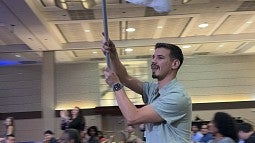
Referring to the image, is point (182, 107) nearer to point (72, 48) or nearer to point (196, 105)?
point (72, 48)

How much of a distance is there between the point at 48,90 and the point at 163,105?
1320cm

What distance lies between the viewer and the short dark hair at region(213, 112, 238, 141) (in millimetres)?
3490

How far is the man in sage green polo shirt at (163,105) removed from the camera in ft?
5.88

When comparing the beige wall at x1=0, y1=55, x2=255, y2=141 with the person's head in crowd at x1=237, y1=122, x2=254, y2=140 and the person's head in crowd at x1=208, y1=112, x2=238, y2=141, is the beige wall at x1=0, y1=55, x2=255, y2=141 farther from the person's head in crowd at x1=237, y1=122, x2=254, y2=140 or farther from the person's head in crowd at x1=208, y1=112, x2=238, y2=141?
the person's head in crowd at x1=208, y1=112, x2=238, y2=141

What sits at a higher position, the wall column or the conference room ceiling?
A: the conference room ceiling

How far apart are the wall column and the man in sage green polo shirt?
1282 centimetres

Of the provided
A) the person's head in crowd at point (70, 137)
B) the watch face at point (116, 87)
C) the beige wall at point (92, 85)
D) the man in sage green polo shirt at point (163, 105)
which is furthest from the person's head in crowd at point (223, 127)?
the beige wall at point (92, 85)

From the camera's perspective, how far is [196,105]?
1553 cm

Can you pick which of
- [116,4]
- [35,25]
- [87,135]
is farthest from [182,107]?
[35,25]

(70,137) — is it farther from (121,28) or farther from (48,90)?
(48,90)

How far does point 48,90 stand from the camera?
14.6 meters

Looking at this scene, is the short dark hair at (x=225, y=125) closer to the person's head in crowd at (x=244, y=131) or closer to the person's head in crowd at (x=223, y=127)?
the person's head in crowd at (x=223, y=127)

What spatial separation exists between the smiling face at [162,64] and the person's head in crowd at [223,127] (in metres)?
1.79

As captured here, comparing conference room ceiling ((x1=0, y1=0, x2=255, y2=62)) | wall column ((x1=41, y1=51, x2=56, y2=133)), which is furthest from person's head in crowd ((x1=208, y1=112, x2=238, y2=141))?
wall column ((x1=41, y1=51, x2=56, y2=133))
